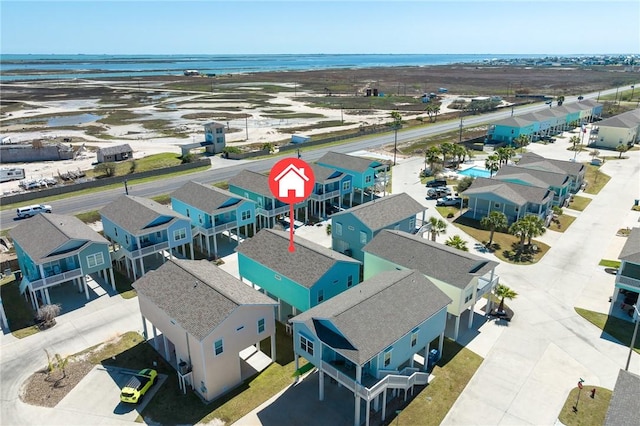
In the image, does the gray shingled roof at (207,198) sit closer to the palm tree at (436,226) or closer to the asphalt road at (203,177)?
the asphalt road at (203,177)

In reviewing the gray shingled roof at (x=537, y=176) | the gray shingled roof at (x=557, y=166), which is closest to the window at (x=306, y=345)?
the gray shingled roof at (x=537, y=176)

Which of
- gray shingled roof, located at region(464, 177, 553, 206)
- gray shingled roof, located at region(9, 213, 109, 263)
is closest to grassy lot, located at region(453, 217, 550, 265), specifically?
gray shingled roof, located at region(464, 177, 553, 206)

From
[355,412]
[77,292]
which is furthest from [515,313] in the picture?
[77,292]

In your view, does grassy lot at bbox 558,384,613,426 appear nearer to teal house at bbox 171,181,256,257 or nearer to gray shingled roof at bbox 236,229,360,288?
gray shingled roof at bbox 236,229,360,288

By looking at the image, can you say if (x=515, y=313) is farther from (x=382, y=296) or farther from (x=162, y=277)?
(x=162, y=277)

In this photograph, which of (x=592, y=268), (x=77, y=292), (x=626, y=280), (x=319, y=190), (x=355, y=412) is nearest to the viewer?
(x=355, y=412)

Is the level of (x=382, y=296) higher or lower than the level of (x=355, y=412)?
higher

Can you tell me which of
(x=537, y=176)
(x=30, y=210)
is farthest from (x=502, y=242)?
(x=30, y=210)
